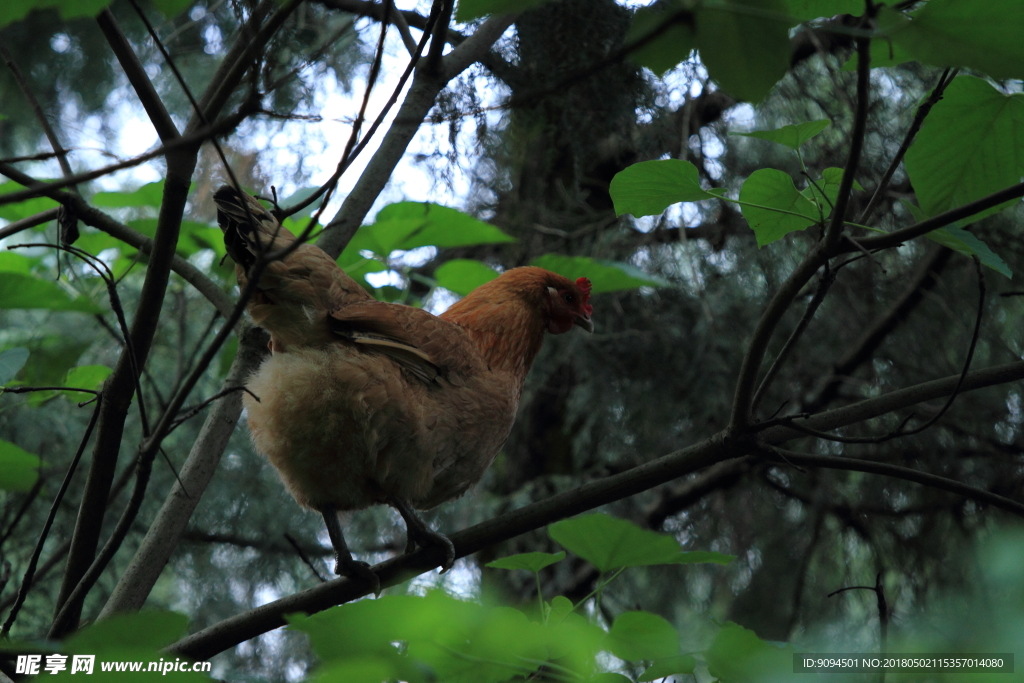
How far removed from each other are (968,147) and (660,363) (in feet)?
9.68

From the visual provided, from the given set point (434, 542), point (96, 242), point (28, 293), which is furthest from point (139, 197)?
point (434, 542)

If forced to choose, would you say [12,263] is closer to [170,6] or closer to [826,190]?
[170,6]

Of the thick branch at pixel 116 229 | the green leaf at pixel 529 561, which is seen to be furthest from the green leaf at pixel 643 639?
the thick branch at pixel 116 229

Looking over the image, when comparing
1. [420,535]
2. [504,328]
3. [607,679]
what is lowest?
[607,679]

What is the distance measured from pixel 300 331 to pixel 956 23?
1.92 m

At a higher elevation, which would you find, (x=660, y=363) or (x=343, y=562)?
(x=660, y=363)

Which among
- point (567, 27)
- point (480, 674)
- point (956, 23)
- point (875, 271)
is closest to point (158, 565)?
point (480, 674)

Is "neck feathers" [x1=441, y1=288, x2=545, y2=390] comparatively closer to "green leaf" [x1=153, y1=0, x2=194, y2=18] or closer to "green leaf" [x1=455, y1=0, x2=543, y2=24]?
"green leaf" [x1=455, y1=0, x2=543, y2=24]

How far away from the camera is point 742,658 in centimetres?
105

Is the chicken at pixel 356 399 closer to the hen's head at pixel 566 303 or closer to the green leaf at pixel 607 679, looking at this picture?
the hen's head at pixel 566 303

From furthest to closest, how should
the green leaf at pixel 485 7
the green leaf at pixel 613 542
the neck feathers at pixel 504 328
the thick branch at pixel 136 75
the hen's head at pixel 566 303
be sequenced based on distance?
the hen's head at pixel 566 303
the neck feathers at pixel 504 328
the thick branch at pixel 136 75
the green leaf at pixel 613 542
the green leaf at pixel 485 7

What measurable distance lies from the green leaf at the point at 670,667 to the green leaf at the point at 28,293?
199cm

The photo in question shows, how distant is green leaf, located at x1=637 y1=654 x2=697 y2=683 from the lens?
1152 millimetres

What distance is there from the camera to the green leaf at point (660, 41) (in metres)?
0.78
